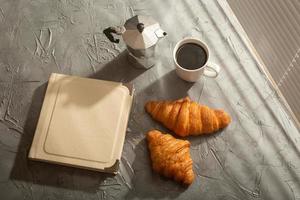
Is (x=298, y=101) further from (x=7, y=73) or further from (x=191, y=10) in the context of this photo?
(x=7, y=73)

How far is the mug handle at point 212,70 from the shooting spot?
88 centimetres

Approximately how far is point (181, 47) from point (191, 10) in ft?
0.50

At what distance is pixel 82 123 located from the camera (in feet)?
2.89

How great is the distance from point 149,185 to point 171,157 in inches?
3.1

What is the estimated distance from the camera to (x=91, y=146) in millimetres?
864

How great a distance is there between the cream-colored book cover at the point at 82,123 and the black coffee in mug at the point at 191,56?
0.43 ft

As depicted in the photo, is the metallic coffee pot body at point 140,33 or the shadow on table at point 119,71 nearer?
the metallic coffee pot body at point 140,33

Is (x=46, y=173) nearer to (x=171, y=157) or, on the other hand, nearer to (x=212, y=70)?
(x=171, y=157)

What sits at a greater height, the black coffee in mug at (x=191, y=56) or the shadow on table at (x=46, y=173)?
the black coffee in mug at (x=191, y=56)

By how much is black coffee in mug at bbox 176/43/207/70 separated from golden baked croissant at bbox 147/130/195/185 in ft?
0.50

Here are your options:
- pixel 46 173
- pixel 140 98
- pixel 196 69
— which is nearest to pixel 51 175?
pixel 46 173

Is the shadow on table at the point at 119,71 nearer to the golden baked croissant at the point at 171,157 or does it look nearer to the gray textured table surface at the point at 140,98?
the gray textured table surface at the point at 140,98

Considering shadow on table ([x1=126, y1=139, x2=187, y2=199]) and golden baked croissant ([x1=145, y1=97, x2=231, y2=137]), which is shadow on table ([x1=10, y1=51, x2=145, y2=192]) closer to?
shadow on table ([x1=126, y1=139, x2=187, y2=199])

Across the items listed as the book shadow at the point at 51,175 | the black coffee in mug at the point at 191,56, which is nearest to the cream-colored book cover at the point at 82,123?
the book shadow at the point at 51,175
